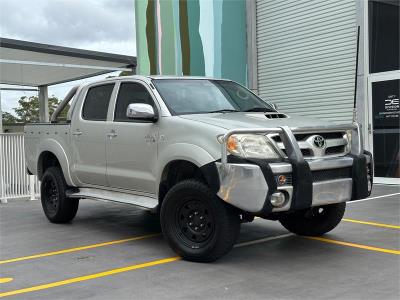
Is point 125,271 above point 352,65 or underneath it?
underneath

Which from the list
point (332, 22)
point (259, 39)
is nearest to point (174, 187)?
point (332, 22)

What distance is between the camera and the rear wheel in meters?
7.82

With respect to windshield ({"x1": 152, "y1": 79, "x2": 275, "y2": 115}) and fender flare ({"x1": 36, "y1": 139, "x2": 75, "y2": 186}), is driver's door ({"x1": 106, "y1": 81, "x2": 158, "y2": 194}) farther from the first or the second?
fender flare ({"x1": 36, "y1": 139, "x2": 75, "y2": 186})

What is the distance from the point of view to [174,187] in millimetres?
5520

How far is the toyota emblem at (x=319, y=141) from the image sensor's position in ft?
17.4

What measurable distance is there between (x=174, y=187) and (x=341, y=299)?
6.92ft

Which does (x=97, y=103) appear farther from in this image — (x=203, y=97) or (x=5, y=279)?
(x=5, y=279)

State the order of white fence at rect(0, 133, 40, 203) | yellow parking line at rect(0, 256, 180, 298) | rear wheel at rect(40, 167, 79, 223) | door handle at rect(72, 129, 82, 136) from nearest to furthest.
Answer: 1. yellow parking line at rect(0, 256, 180, 298)
2. door handle at rect(72, 129, 82, 136)
3. rear wheel at rect(40, 167, 79, 223)
4. white fence at rect(0, 133, 40, 203)

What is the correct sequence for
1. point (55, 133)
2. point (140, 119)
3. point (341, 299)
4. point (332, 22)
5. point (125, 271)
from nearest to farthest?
point (341, 299) → point (125, 271) → point (140, 119) → point (55, 133) → point (332, 22)

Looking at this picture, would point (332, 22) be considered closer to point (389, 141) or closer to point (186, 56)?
point (389, 141)

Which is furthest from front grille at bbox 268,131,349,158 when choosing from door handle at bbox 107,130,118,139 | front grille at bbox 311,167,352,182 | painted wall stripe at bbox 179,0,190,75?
painted wall stripe at bbox 179,0,190,75

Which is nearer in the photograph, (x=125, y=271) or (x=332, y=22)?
(x=125, y=271)

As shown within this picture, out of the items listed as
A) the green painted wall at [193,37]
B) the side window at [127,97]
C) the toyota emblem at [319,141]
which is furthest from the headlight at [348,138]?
the green painted wall at [193,37]

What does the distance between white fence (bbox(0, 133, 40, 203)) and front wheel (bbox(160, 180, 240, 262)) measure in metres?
6.56
